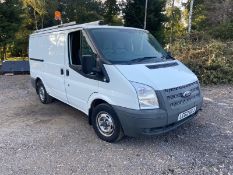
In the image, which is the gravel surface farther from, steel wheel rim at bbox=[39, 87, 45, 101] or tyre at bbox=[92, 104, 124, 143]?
steel wheel rim at bbox=[39, 87, 45, 101]

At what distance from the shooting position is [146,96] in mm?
3785

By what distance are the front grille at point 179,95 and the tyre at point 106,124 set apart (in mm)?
909

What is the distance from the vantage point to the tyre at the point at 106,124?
4.20 meters

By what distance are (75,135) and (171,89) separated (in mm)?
2008

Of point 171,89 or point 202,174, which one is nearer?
point 202,174

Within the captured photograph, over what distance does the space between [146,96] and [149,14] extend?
1718 centimetres

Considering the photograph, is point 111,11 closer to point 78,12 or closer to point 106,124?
point 78,12

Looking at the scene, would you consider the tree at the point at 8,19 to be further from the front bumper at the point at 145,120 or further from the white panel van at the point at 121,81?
the front bumper at the point at 145,120

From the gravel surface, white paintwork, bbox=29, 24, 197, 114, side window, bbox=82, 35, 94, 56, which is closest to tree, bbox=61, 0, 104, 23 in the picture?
white paintwork, bbox=29, 24, 197, 114

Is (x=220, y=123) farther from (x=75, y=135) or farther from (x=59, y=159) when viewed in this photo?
(x=59, y=159)

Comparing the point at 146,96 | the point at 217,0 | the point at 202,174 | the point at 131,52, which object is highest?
the point at 217,0

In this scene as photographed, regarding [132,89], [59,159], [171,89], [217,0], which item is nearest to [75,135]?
[59,159]

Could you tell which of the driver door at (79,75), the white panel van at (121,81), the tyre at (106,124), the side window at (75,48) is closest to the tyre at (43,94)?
the white panel van at (121,81)

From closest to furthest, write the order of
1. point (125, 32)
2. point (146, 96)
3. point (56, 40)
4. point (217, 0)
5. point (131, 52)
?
point (146, 96), point (131, 52), point (125, 32), point (56, 40), point (217, 0)
